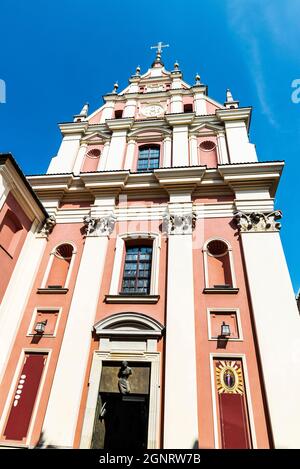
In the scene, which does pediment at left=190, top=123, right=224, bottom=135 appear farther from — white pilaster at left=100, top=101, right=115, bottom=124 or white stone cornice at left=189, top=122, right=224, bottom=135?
white pilaster at left=100, top=101, right=115, bottom=124

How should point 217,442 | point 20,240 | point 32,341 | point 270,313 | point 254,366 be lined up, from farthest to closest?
point 20,240 < point 32,341 < point 270,313 < point 254,366 < point 217,442

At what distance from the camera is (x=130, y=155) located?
14.5m

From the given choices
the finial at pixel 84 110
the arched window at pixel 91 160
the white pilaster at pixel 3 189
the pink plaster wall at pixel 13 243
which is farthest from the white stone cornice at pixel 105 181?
the finial at pixel 84 110

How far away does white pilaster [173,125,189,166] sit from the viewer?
530 inches

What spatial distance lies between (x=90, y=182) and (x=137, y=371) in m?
7.85

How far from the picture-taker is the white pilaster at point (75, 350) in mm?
7633

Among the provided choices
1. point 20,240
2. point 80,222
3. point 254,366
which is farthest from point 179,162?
point 254,366

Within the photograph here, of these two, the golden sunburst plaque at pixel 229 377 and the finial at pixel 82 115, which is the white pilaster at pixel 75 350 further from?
the finial at pixel 82 115

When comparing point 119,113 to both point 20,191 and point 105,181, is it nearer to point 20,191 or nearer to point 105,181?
point 105,181

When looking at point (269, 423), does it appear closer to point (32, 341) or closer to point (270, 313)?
point (270, 313)

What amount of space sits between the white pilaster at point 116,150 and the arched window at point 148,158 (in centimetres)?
92

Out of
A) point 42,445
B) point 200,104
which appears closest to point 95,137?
point 200,104

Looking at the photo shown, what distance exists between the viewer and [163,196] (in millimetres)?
12586

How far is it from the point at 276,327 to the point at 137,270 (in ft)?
16.1
